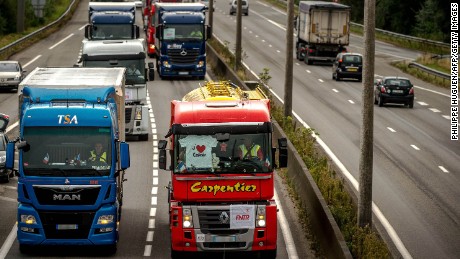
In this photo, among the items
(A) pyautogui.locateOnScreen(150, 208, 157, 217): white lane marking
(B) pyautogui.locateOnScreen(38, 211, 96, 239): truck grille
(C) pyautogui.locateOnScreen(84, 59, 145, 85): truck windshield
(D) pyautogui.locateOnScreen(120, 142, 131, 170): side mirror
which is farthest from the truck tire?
(B) pyautogui.locateOnScreen(38, 211, 96, 239): truck grille

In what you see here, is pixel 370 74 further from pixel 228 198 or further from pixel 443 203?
pixel 443 203

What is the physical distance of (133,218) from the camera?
92.6 ft

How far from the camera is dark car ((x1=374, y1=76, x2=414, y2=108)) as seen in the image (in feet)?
181

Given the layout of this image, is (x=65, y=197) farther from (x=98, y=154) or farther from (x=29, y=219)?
(x=98, y=154)

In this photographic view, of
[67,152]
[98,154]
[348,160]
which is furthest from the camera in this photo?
[348,160]

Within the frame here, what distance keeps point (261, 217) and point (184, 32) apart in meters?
36.8

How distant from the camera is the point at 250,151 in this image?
2308cm

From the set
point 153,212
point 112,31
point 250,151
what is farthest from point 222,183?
point 112,31

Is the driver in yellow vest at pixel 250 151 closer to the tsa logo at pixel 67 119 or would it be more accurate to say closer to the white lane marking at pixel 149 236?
the tsa logo at pixel 67 119

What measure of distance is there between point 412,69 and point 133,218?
47840 mm

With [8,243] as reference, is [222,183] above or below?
above

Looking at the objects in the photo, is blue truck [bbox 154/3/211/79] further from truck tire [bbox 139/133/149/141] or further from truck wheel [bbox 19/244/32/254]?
truck wheel [bbox 19/244/32/254]

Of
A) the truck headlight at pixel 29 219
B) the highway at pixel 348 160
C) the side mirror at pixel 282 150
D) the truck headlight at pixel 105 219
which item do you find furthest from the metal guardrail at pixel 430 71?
the truck headlight at pixel 29 219

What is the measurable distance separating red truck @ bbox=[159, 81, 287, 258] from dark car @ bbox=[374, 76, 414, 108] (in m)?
32.6
